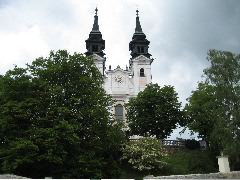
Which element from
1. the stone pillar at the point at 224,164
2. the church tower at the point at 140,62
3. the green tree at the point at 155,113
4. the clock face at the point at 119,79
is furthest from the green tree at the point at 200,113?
the clock face at the point at 119,79

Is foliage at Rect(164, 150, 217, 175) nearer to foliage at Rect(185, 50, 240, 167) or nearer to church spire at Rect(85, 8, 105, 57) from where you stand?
foliage at Rect(185, 50, 240, 167)

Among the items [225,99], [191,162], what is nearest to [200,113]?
[191,162]

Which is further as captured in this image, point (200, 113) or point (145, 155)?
point (200, 113)

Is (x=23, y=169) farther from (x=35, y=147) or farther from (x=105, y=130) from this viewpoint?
(x=105, y=130)

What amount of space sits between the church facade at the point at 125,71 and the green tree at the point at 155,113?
1112cm

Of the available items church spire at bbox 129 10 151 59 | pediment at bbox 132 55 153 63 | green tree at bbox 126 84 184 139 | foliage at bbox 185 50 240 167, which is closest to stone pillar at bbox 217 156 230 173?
foliage at bbox 185 50 240 167

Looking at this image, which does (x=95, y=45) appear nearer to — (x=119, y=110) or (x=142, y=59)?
(x=142, y=59)

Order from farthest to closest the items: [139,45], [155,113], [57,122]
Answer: [139,45]
[155,113]
[57,122]

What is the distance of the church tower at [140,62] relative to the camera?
217 ft

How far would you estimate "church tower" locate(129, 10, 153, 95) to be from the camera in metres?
66.0

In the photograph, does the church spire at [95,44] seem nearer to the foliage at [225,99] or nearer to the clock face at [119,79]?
the clock face at [119,79]

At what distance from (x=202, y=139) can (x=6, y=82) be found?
23726mm

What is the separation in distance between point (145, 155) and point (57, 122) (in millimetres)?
9755

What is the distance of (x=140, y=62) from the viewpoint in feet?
221
